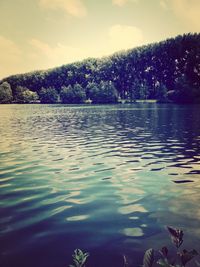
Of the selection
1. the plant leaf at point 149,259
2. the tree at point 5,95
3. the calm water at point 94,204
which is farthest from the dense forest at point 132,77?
the plant leaf at point 149,259

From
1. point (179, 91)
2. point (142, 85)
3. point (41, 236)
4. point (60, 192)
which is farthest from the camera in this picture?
point (142, 85)

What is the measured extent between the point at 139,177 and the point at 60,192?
3859 millimetres

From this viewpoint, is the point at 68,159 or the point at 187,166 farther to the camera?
the point at 68,159

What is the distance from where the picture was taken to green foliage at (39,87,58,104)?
6292 inches

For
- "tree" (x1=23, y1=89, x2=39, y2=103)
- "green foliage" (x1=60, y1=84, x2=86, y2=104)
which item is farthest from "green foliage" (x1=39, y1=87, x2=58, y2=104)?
"green foliage" (x1=60, y1=84, x2=86, y2=104)

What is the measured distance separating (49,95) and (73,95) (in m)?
19.7

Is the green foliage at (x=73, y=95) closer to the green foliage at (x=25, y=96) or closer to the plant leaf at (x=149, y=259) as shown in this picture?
the green foliage at (x=25, y=96)

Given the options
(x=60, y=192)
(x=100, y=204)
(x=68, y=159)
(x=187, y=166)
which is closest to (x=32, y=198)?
(x=60, y=192)

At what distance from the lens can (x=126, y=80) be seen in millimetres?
145125

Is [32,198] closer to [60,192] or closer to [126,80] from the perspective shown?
[60,192]

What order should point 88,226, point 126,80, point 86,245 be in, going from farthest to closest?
point 126,80 → point 88,226 → point 86,245

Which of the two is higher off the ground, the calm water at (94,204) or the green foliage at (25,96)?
the green foliage at (25,96)

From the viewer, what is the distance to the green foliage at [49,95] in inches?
6292

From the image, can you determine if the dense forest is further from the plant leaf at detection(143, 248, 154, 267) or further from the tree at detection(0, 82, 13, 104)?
the plant leaf at detection(143, 248, 154, 267)
